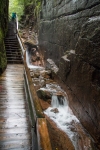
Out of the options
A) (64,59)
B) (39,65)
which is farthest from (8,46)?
(64,59)

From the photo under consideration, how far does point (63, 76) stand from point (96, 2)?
3.88 metres

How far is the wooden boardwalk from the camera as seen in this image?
133 inches

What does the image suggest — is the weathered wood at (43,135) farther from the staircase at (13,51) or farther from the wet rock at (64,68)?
the staircase at (13,51)

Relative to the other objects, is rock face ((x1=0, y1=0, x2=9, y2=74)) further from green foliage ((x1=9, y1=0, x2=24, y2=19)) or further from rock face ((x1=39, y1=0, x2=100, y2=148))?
green foliage ((x1=9, y1=0, x2=24, y2=19))

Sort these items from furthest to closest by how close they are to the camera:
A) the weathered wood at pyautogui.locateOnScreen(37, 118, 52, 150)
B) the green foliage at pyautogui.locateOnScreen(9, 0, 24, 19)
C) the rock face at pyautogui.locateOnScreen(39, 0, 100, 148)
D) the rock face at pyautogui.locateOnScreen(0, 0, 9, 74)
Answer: the green foliage at pyautogui.locateOnScreen(9, 0, 24, 19)
the rock face at pyautogui.locateOnScreen(0, 0, 9, 74)
the rock face at pyautogui.locateOnScreen(39, 0, 100, 148)
the weathered wood at pyautogui.locateOnScreen(37, 118, 52, 150)

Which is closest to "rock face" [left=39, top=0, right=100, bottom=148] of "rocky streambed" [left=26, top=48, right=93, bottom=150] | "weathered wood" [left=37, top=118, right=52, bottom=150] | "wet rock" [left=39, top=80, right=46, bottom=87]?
"rocky streambed" [left=26, top=48, right=93, bottom=150]

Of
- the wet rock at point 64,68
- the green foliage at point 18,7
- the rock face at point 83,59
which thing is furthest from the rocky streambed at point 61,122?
the green foliage at point 18,7

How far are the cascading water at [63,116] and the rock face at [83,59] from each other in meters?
0.35

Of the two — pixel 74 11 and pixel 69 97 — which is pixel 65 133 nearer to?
pixel 69 97

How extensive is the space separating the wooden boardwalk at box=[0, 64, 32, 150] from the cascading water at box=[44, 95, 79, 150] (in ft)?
5.48

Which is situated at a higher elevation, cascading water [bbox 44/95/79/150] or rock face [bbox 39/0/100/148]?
rock face [bbox 39/0/100/148]

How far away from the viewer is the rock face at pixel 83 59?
16.6ft

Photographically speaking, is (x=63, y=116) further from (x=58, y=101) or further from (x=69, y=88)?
(x=69, y=88)

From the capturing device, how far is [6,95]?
5.84 m
